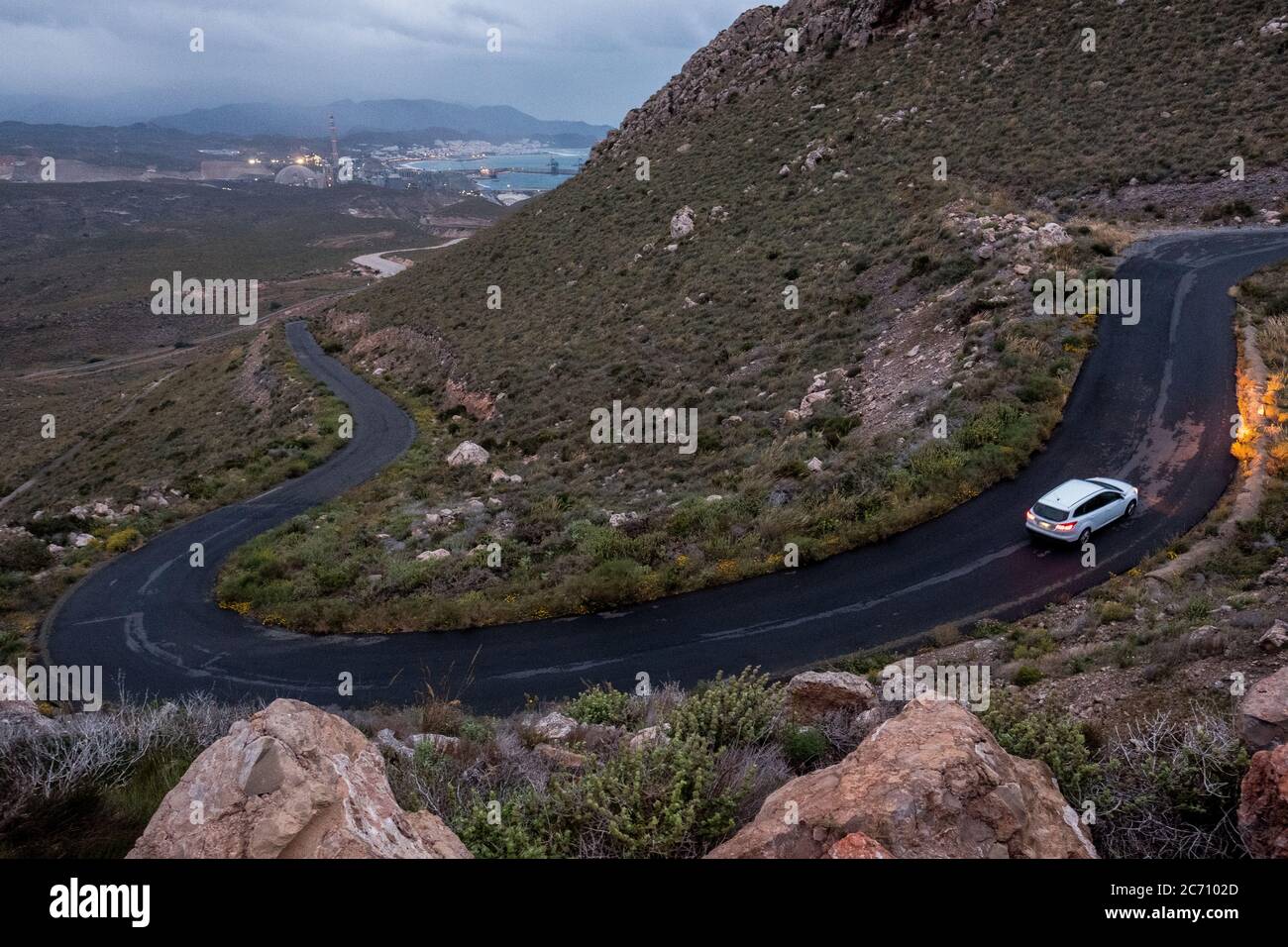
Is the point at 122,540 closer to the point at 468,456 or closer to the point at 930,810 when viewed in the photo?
the point at 468,456

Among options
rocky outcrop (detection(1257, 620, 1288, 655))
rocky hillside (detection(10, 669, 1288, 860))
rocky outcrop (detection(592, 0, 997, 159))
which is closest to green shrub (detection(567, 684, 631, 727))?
rocky hillside (detection(10, 669, 1288, 860))

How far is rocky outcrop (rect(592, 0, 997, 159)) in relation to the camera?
180 ft

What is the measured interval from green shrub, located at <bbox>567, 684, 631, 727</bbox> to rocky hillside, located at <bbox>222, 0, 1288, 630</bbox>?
640cm

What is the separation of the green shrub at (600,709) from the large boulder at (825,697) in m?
2.21

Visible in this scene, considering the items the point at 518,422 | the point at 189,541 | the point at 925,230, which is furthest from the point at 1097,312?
the point at 189,541

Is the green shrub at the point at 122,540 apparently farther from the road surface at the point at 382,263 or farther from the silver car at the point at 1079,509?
the road surface at the point at 382,263

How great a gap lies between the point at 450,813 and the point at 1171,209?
4179cm

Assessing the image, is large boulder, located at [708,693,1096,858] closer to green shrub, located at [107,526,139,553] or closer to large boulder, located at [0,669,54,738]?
large boulder, located at [0,669,54,738]

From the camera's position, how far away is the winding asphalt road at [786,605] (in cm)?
1325

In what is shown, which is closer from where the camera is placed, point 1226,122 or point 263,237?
point 1226,122

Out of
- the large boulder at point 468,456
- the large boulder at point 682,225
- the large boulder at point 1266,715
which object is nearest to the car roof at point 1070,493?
the large boulder at point 1266,715

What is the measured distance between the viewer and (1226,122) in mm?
36219
